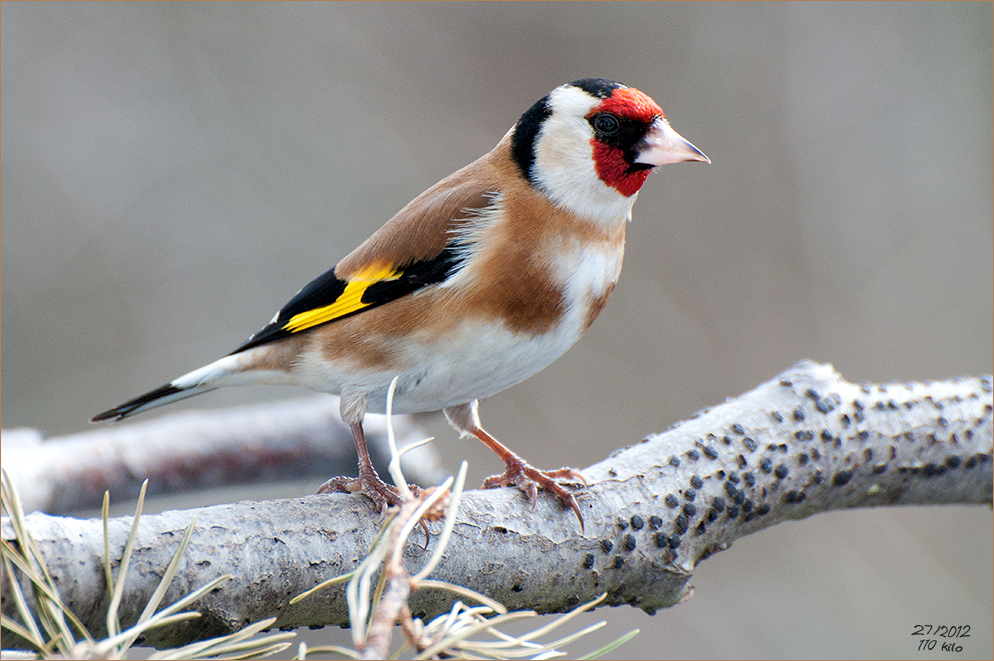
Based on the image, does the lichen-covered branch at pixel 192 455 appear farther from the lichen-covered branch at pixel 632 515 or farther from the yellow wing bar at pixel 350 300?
the lichen-covered branch at pixel 632 515


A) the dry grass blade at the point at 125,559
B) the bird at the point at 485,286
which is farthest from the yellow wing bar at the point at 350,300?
the dry grass blade at the point at 125,559

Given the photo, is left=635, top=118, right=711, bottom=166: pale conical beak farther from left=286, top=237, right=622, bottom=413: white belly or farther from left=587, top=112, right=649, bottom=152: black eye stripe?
left=286, top=237, right=622, bottom=413: white belly

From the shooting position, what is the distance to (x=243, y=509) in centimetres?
131

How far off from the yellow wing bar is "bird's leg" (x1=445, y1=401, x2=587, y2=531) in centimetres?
40

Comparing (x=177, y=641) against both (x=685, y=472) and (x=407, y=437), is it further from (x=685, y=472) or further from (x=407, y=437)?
(x=407, y=437)

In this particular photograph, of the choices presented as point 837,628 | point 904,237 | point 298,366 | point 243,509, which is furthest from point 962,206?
point 243,509

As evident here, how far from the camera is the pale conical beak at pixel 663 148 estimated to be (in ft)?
5.65

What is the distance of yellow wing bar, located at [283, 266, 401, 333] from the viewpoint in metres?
1.79

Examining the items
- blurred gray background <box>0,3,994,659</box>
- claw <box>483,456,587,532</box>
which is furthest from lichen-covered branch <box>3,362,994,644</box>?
blurred gray background <box>0,3,994,659</box>

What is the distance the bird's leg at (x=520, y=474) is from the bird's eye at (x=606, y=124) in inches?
27.4

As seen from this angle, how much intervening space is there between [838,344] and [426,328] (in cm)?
295

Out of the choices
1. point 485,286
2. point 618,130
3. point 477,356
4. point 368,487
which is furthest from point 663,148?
point 368,487

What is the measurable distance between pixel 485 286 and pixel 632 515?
52 cm

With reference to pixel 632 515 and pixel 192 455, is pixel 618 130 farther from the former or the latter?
pixel 192 455
